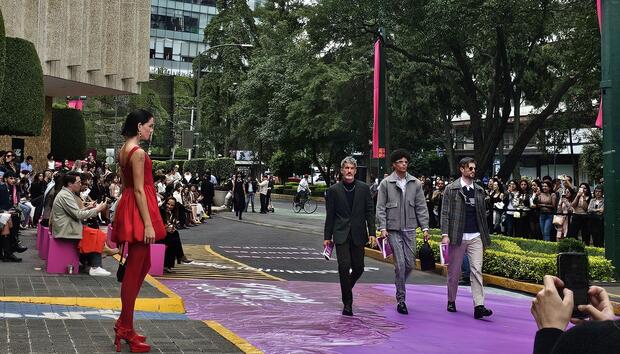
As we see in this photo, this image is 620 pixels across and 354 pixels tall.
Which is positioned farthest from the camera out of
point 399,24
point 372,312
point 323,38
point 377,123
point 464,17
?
point 323,38

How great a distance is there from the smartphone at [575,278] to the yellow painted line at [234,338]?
14.8 ft

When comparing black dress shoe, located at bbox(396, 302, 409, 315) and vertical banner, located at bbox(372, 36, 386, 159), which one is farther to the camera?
vertical banner, located at bbox(372, 36, 386, 159)

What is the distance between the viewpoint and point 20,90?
21.7m

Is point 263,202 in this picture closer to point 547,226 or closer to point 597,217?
point 547,226

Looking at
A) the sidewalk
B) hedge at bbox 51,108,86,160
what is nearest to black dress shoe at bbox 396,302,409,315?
the sidewalk

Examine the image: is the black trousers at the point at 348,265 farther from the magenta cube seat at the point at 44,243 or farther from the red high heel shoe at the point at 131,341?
the magenta cube seat at the point at 44,243

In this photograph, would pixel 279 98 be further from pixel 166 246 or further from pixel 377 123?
pixel 166 246

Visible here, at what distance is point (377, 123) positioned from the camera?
70.2 feet

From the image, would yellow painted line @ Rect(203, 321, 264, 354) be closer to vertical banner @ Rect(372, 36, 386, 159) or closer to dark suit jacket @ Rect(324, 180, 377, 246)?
dark suit jacket @ Rect(324, 180, 377, 246)

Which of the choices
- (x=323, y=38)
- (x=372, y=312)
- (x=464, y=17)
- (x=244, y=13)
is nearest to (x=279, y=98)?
(x=244, y=13)

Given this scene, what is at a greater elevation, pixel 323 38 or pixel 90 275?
pixel 323 38

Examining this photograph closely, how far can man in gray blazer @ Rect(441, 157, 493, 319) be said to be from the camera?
9500mm

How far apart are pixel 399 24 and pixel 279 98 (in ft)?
88.9

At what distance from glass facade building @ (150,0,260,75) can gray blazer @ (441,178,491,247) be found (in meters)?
101
